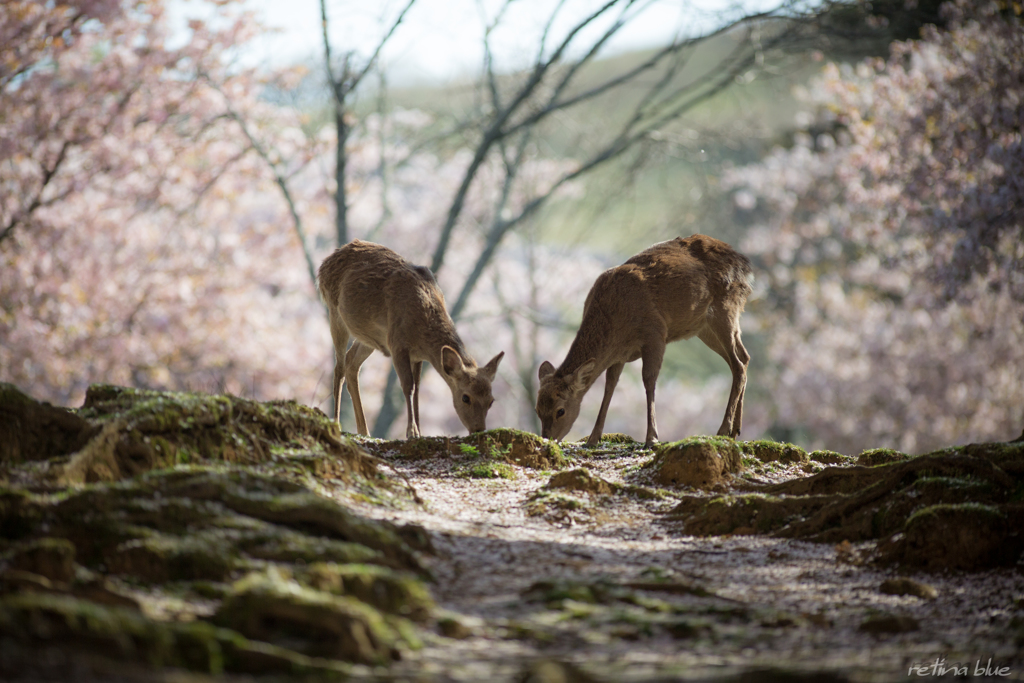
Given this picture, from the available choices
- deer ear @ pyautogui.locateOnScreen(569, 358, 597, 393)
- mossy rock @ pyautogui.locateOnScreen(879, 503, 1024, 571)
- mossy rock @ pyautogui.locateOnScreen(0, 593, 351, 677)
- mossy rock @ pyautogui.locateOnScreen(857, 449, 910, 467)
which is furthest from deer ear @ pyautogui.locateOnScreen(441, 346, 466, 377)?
mossy rock @ pyautogui.locateOnScreen(0, 593, 351, 677)

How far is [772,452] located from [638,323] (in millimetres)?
2111

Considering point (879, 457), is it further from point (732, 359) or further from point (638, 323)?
point (638, 323)

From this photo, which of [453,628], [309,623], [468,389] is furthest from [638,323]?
[309,623]

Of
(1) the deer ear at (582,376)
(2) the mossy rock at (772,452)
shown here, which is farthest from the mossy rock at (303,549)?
(1) the deer ear at (582,376)

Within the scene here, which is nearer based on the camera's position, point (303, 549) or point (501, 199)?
point (303, 549)

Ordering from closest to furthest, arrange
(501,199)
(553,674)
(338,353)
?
(553,674)
(338,353)
(501,199)

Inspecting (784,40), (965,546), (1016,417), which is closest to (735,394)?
(965,546)

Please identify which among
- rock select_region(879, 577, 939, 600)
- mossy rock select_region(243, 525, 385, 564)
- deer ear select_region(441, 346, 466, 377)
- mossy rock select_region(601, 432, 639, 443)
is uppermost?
deer ear select_region(441, 346, 466, 377)

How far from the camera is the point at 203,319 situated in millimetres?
19094

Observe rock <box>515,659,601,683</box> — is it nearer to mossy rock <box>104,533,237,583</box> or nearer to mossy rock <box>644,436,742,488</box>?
mossy rock <box>104,533,237,583</box>

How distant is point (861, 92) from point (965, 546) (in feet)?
48.0

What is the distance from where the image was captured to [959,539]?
4211mm

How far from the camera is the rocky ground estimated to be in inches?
103

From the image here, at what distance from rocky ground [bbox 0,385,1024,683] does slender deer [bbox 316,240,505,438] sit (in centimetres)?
288
